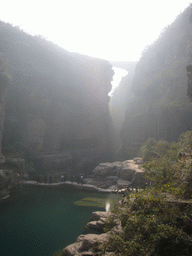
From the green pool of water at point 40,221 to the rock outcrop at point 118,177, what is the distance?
13.7ft

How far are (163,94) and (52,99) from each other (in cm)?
2677

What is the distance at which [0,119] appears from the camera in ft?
83.4

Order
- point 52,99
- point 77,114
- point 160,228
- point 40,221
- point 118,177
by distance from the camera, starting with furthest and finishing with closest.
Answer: point 77,114 → point 52,99 → point 118,177 → point 40,221 → point 160,228

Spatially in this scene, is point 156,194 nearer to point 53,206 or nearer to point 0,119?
point 53,206

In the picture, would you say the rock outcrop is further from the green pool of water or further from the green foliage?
the green foliage

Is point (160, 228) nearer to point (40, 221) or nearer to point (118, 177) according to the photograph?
point (40, 221)

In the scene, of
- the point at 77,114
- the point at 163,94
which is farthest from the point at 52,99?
the point at 163,94

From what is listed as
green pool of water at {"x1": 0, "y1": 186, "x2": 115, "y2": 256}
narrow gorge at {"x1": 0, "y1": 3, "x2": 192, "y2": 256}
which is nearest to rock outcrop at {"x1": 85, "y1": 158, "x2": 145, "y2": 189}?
narrow gorge at {"x1": 0, "y1": 3, "x2": 192, "y2": 256}

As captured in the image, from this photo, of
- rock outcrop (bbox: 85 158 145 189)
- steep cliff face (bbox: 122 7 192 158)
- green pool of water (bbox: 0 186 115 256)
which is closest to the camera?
green pool of water (bbox: 0 186 115 256)

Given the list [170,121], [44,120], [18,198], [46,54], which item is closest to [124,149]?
[170,121]

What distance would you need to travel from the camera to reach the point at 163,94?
4544 cm

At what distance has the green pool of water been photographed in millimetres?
9641

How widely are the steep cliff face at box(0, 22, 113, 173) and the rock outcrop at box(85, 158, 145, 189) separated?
15540 millimetres

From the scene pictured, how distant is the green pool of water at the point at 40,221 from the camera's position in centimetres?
964
